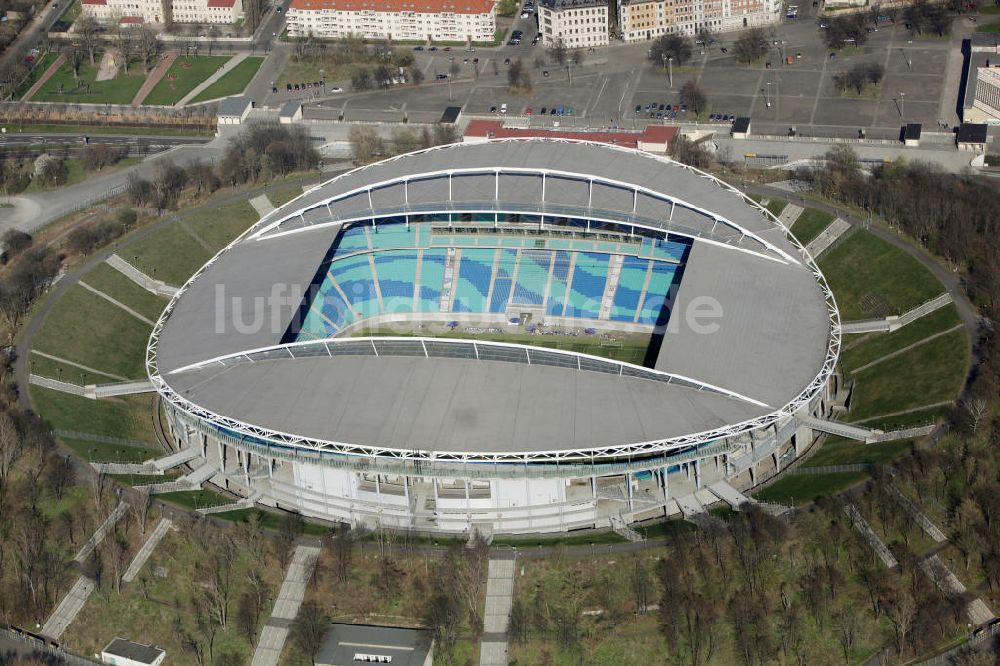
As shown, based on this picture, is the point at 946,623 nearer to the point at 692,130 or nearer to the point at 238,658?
the point at 238,658

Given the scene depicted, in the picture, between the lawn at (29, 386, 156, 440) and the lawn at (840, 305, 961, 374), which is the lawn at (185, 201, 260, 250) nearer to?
the lawn at (29, 386, 156, 440)

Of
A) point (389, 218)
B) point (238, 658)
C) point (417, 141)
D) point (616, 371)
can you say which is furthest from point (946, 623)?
point (417, 141)

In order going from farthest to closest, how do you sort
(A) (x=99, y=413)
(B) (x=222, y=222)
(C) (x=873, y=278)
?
(B) (x=222, y=222) < (C) (x=873, y=278) < (A) (x=99, y=413)

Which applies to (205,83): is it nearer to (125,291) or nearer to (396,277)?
(125,291)

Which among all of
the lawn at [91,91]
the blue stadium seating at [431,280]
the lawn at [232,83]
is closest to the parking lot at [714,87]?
the lawn at [232,83]

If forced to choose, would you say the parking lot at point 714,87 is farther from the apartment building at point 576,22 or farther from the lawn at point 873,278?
the lawn at point 873,278

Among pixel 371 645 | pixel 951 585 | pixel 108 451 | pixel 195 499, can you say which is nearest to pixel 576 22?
pixel 108 451
